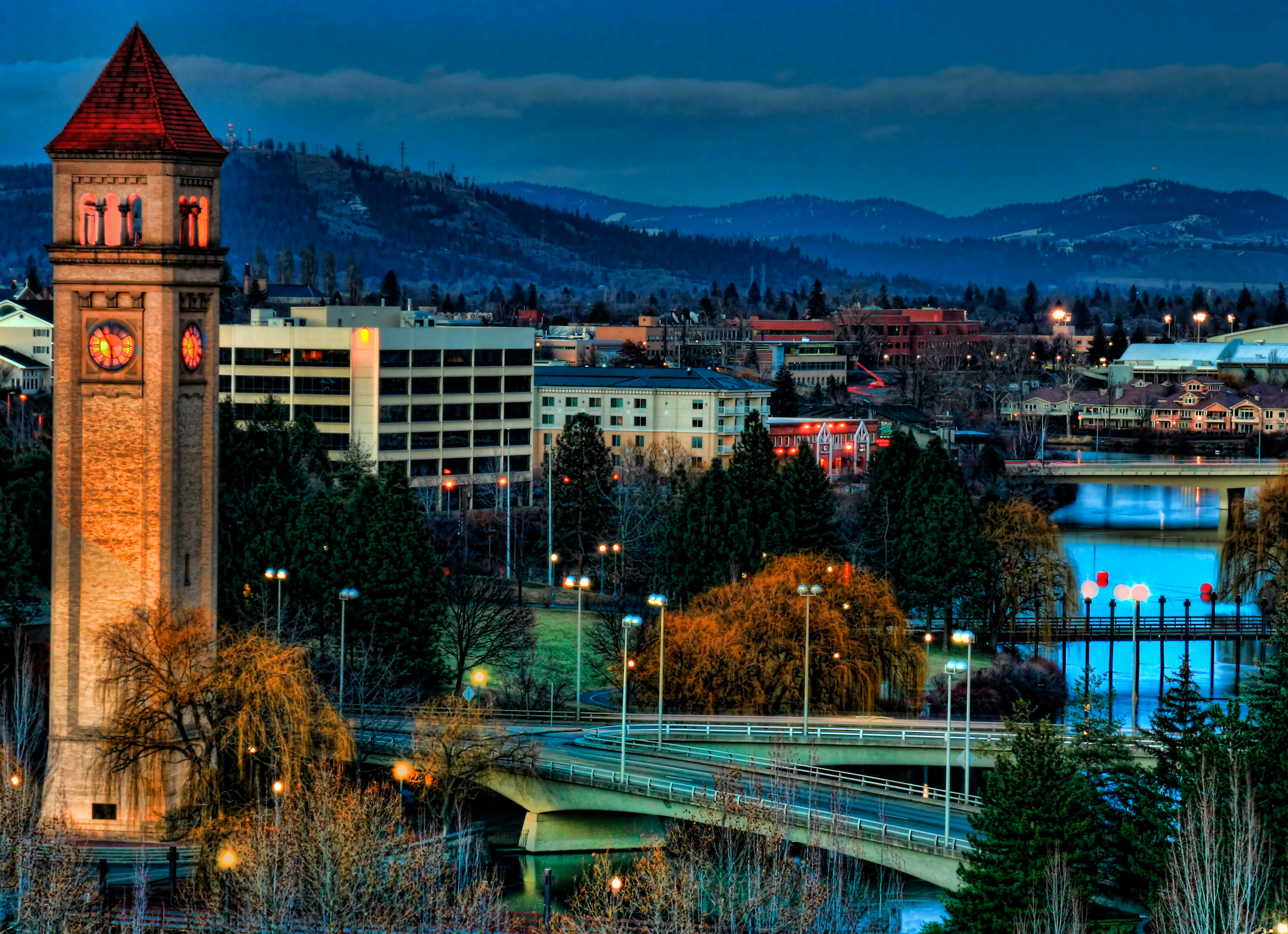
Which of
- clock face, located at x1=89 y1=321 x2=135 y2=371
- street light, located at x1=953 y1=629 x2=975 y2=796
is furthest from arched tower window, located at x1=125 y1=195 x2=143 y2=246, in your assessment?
street light, located at x1=953 y1=629 x2=975 y2=796

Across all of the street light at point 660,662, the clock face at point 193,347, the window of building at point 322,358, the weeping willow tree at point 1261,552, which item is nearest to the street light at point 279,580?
the street light at point 660,662

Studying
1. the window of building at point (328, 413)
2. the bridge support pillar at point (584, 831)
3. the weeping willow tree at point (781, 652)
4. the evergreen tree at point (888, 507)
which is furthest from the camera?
the window of building at point (328, 413)

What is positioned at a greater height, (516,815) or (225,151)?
(225,151)

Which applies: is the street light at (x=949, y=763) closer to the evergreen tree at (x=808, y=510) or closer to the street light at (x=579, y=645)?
the street light at (x=579, y=645)

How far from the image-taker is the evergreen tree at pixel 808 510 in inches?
3676

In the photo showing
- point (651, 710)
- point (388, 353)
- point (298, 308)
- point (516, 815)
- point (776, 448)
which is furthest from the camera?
point (776, 448)

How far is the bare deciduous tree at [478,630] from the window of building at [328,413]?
42578 mm

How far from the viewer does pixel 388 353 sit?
A: 4909 inches

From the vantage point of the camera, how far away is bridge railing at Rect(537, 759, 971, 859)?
5147 centimetres

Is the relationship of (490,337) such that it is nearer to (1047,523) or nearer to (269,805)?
(1047,523)

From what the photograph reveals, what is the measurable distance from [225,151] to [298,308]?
286 feet

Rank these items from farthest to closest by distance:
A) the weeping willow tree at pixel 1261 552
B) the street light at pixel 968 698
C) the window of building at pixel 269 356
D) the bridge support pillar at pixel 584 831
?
1. the window of building at pixel 269 356
2. the weeping willow tree at pixel 1261 552
3. the bridge support pillar at pixel 584 831
4. the street light at pixel 968 698

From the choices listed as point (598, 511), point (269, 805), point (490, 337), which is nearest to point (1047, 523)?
point (598, 511)

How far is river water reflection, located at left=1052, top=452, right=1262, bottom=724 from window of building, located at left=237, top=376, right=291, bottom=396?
4263cm
